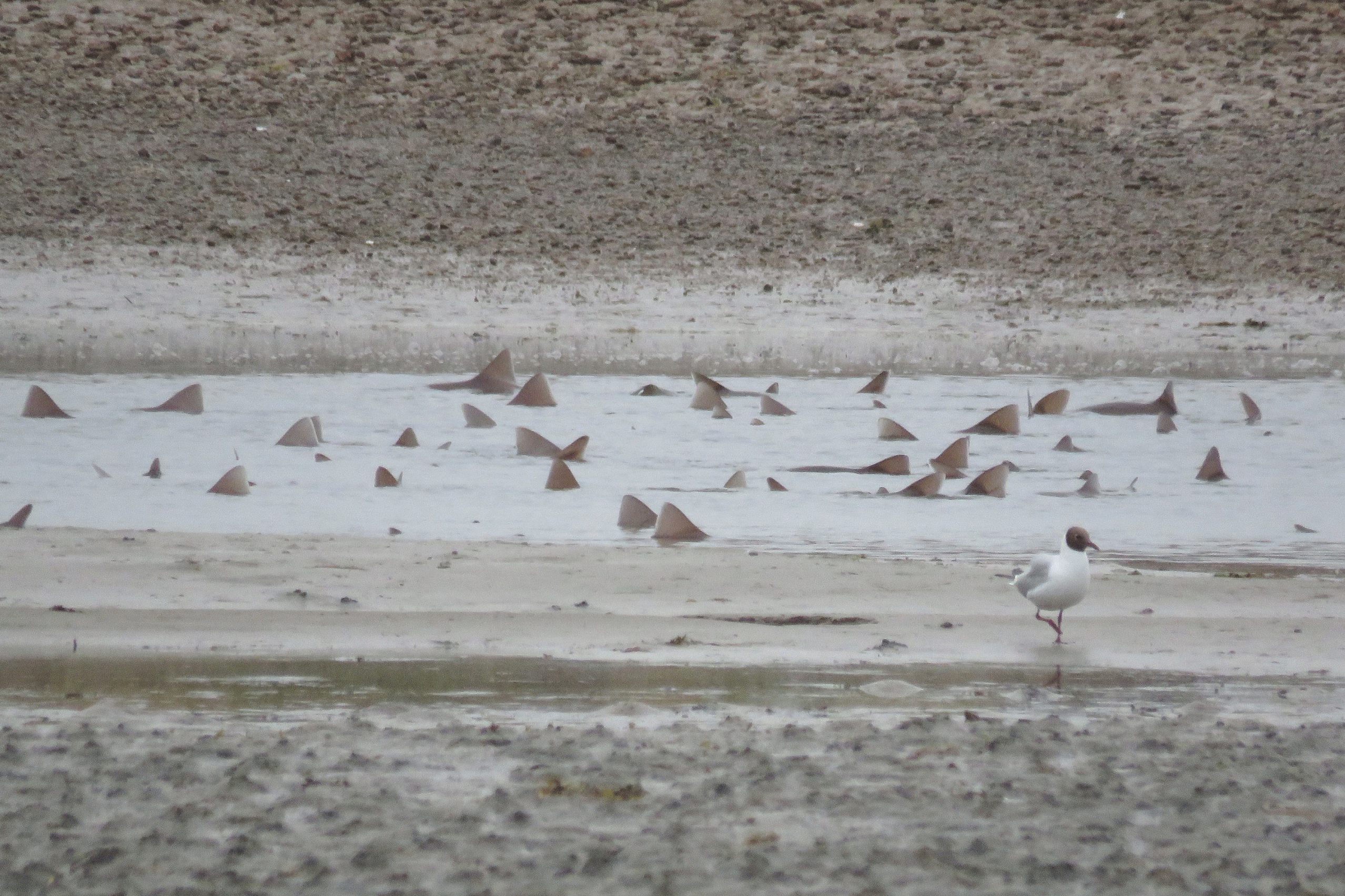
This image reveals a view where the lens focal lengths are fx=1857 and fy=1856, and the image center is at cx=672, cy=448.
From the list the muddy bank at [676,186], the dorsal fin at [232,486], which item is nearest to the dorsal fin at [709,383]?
the muddy bank at [676,186]

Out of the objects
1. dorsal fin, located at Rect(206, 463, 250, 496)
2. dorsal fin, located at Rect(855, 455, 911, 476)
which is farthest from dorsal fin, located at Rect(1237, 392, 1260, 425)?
dorsal fin, located at Rect(206, 463, 250, 496)

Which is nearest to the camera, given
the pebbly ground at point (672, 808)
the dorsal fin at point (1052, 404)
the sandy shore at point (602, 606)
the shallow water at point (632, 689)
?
the pebbly ground at point (672, 808)

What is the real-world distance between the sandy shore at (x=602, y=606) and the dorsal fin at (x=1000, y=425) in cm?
315

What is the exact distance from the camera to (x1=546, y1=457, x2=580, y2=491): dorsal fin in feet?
22.1

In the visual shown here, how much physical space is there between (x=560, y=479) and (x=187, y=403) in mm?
2577

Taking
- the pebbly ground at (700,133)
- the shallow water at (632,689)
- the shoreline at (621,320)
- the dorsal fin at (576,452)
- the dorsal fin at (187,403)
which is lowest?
the shallow water at (632,689)

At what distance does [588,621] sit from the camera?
4.44m

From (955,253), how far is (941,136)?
94.7 inches

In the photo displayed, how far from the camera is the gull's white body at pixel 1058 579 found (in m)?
4.36

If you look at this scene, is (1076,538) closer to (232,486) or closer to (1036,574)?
(1036,574)

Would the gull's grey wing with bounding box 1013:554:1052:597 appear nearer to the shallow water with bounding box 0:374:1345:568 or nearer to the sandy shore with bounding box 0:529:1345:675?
the sandy shore with bounding box 0:529:1345:675

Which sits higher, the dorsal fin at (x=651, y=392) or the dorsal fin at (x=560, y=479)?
the dorsal fin at (x=651, y=392)

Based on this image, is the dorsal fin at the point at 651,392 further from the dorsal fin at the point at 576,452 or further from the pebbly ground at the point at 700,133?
the pebbly ground at the point at 700,133

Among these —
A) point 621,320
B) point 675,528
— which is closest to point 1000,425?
point 675,528
